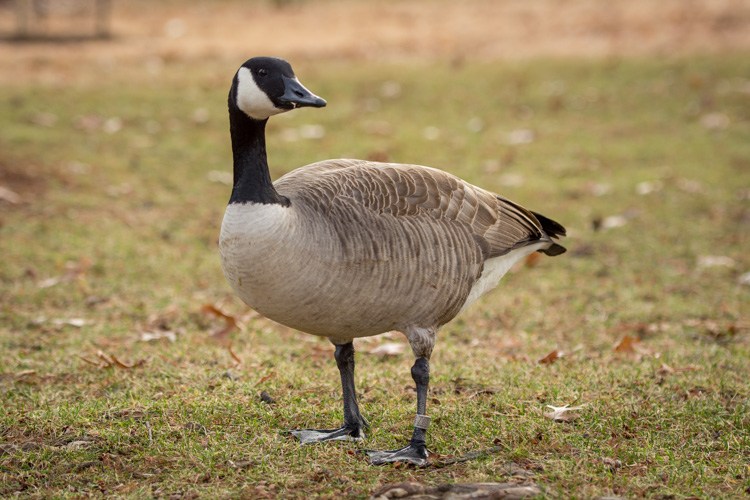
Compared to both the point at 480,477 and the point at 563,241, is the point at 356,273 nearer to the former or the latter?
the point at 480,477

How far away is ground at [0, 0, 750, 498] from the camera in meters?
4.17

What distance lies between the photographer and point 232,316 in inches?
245

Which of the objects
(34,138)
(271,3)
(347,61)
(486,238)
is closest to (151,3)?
(271,3)

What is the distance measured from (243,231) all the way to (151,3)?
18199 millimetres

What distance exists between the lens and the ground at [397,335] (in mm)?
4172

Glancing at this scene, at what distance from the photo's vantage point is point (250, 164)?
4.07m

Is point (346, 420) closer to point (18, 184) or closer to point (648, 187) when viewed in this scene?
point (18, 184)

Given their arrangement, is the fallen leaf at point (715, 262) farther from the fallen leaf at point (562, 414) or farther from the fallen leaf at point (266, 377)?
the fallen leaf at point (266, 377)

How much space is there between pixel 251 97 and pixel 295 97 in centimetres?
20

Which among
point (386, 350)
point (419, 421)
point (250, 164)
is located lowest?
point (386, 350)

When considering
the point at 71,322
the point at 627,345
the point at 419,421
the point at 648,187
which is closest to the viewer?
the point at 419,421

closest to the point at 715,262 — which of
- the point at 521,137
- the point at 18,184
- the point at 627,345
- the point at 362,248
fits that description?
the point at 627,345

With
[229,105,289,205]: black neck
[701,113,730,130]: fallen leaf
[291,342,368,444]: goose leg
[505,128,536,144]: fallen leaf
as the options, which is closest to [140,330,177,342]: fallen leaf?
[291,342,368,444]: goose leg

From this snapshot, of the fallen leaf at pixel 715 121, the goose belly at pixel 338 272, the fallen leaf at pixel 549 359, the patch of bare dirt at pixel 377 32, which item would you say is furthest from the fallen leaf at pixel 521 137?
the goose belly at pixel 338 272
